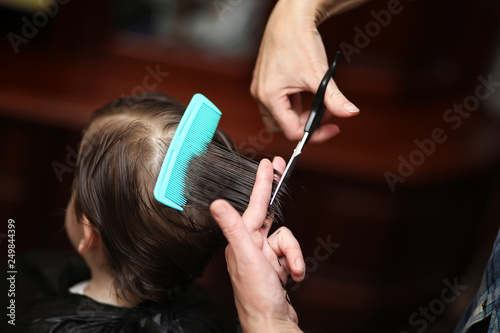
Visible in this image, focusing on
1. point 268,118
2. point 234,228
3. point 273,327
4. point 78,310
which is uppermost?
point 268,118

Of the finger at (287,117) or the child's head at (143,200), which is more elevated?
the finger at (287,117)

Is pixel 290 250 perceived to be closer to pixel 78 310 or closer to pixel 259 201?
pixel 259 201

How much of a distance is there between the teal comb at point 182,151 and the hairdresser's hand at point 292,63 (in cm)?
20

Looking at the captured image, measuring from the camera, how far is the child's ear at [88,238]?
0.91 metres

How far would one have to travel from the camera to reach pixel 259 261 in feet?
2.18

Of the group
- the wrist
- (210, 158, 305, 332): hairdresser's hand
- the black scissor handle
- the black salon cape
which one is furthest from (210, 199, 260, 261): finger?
the black salon cape

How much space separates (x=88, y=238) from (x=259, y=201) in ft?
1.27

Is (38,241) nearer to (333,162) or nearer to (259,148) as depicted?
(259,148)

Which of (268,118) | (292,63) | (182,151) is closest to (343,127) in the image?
(268,118)

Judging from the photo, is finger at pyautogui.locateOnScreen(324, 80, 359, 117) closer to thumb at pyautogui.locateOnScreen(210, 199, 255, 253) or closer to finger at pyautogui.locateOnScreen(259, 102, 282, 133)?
finger at pyautogui.locateOnScreen(259, 102, 282, 133)

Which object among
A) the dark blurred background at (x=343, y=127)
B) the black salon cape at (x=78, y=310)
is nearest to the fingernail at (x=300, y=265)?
the black salon cape at (x=78, y=310)

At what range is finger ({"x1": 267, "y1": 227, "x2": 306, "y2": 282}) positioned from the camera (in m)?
0.72

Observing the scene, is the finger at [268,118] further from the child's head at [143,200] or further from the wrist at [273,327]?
the wrist at [273,327]

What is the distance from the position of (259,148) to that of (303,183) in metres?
0.24
